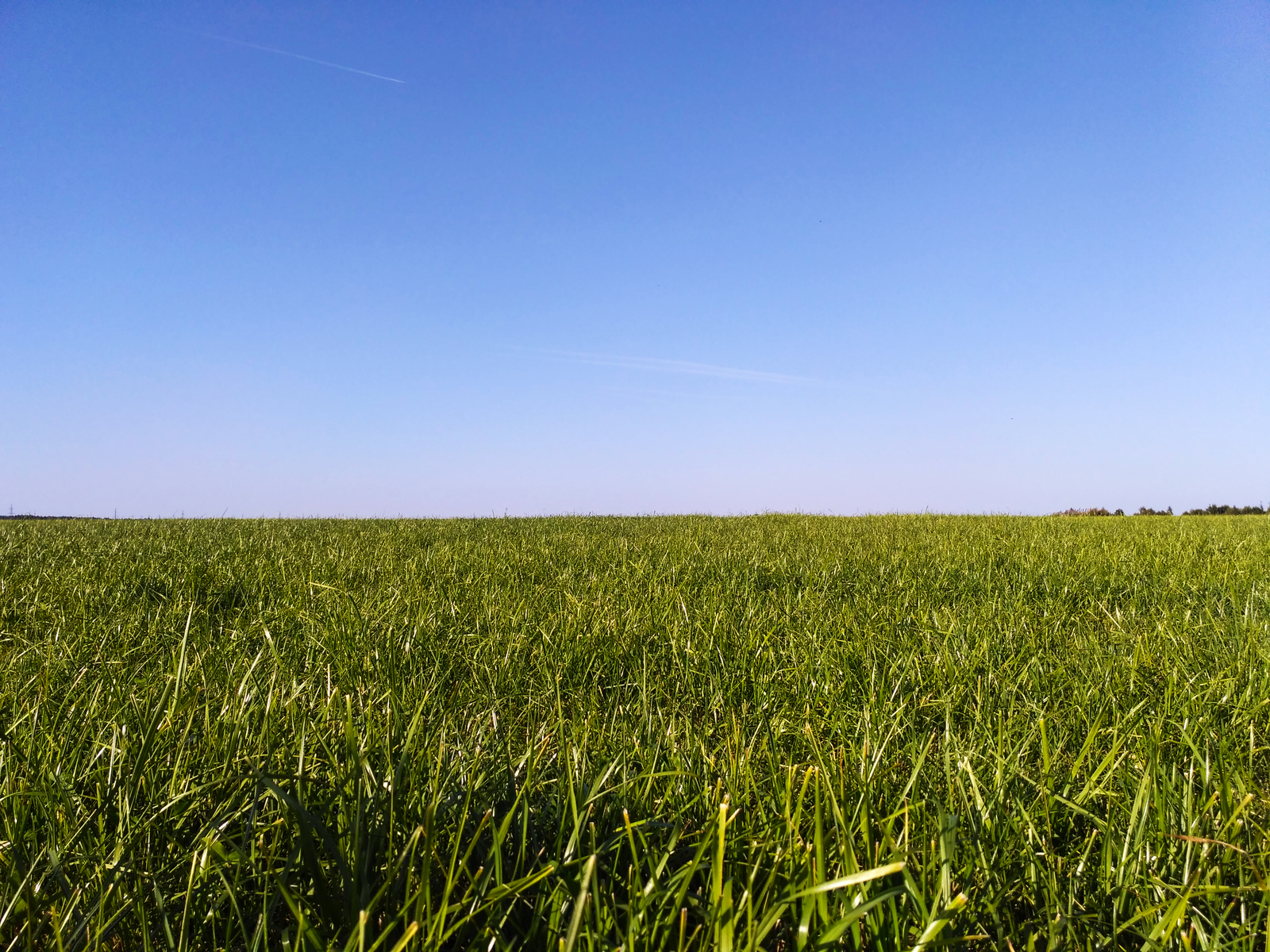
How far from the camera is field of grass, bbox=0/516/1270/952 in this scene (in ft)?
3.59

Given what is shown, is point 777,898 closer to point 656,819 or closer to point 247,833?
point 656,819

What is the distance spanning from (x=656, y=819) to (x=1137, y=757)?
4.58 feet

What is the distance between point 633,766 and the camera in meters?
1.83

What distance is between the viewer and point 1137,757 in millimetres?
1842

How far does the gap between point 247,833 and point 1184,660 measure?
3.23 meters

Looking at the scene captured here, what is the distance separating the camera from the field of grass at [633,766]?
110 cm

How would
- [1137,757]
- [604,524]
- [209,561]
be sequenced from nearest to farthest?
[1137,757]
[209,561]
[604,524]

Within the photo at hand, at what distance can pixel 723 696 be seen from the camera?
2480 millimetres

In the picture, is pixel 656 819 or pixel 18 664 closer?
pixel 656 819

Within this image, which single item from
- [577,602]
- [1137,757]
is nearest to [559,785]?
[1137,757]

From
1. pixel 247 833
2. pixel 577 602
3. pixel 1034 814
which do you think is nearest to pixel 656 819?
pixel 247 833

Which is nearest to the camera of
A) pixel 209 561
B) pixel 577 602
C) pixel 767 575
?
pixel 577 602

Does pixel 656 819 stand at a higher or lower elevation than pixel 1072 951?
higher

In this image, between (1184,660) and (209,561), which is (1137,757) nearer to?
(1184,660)
